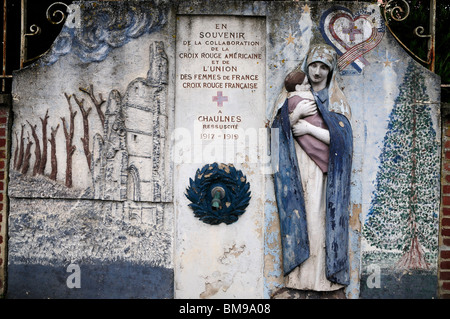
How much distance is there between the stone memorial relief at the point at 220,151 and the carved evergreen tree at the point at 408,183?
1.23 metres

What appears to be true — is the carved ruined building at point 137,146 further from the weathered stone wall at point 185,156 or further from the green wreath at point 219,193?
the green wreath at point 219,193

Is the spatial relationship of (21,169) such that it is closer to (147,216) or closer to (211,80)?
(147,216)

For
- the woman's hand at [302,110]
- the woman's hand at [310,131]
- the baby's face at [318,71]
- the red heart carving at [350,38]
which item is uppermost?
the red heart carving at [350,38]

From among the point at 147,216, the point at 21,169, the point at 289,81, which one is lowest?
the point at 147,216

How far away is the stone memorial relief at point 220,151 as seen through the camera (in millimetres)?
5895

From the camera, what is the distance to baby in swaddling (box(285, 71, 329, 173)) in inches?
229

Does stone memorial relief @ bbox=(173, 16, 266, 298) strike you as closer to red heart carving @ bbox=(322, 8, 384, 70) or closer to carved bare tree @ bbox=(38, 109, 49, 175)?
red heart carving @ bbox=(322, 8, 384, 70)

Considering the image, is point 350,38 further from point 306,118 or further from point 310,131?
point 310,131

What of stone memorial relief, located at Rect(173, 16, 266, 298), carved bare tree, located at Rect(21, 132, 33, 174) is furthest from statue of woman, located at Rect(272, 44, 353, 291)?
carved bare tree, located at Rect(21, 132, 33, 174)

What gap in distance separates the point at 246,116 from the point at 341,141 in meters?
0.99

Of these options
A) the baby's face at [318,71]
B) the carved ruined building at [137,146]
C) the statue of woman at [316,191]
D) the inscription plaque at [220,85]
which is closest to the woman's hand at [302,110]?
the statue of woman at [316,191]

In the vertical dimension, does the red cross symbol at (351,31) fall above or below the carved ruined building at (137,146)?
above

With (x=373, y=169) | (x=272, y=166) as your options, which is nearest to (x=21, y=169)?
(x=272, y=166)

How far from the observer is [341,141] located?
575cm
